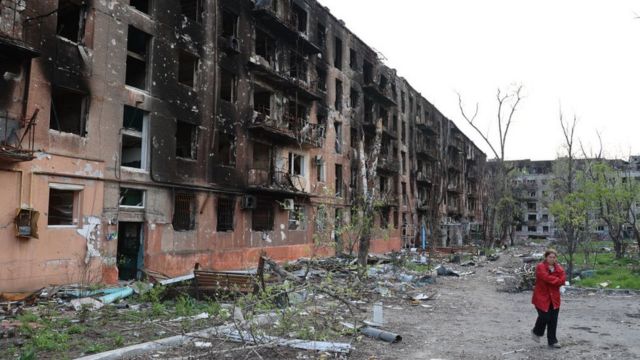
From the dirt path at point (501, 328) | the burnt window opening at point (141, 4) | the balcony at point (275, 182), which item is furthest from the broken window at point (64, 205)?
the dirt path at point (501, 328)

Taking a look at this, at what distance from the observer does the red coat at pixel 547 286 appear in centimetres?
765

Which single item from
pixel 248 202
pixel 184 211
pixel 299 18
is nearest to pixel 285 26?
pixel 299 18

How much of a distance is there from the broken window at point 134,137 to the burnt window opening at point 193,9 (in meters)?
5.07

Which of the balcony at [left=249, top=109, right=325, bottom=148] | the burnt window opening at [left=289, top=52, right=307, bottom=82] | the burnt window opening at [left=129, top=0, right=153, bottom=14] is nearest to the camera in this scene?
the burnt window opening at [left=129, top=0, right=153, bottom=14]

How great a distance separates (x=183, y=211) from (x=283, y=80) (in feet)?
28.6

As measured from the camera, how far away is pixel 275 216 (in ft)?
74.6

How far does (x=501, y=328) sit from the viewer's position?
9367 mm

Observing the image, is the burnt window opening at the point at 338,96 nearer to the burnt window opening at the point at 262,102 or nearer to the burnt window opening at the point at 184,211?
the burnt window opening at the point at 262,102

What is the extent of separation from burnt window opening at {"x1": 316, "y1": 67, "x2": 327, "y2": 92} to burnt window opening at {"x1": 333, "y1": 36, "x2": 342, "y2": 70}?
1.55m

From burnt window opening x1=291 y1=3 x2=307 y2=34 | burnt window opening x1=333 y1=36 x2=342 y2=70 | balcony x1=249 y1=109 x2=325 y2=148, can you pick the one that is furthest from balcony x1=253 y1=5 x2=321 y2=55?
balcony x1=249 y1=109 x2=325 y2=148

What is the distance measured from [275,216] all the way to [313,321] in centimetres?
1480

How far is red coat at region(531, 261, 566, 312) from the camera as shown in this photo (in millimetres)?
7648

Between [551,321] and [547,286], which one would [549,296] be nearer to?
[547,286]

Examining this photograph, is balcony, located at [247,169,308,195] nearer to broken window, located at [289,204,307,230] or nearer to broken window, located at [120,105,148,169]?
broken window, located at [289,204,307,230]
